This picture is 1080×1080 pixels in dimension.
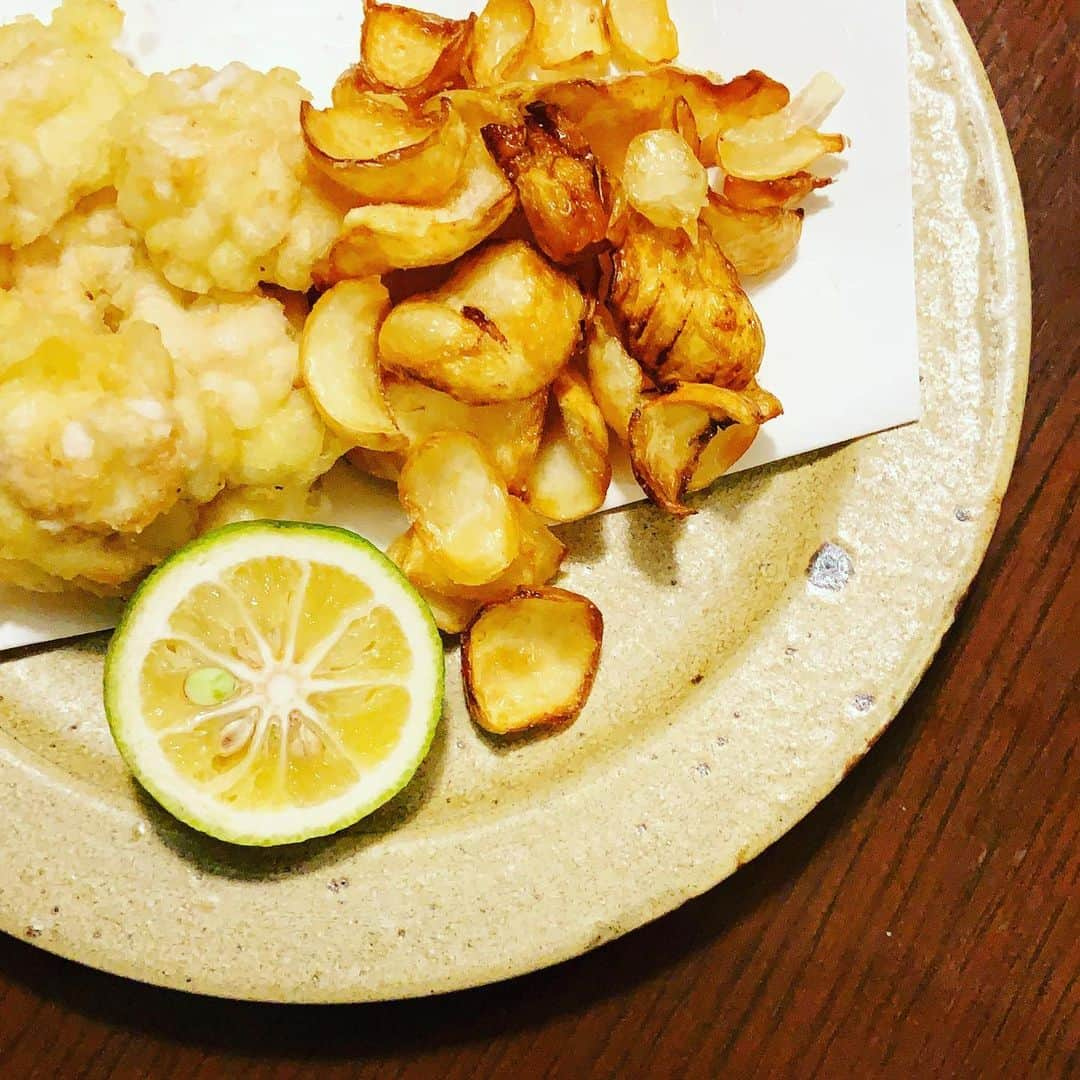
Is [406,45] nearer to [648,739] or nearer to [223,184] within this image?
[223,184]

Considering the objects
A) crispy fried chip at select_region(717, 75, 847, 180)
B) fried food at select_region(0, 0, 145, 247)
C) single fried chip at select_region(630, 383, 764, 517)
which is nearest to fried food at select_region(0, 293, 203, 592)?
fried food at select_region(0, 0, 145, 247)

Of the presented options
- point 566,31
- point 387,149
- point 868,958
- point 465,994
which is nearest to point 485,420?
point 387,149

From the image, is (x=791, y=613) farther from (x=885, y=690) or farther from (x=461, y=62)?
(x=461, y=62)

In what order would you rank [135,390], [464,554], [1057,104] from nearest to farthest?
[135,390] → [464,554] → [1057,104]

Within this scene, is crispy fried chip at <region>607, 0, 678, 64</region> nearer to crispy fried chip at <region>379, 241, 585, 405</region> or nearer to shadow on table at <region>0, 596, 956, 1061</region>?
crispy fried chip at <region>379, 241, 585, 405</region>

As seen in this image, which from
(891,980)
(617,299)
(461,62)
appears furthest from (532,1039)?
(461,62)
